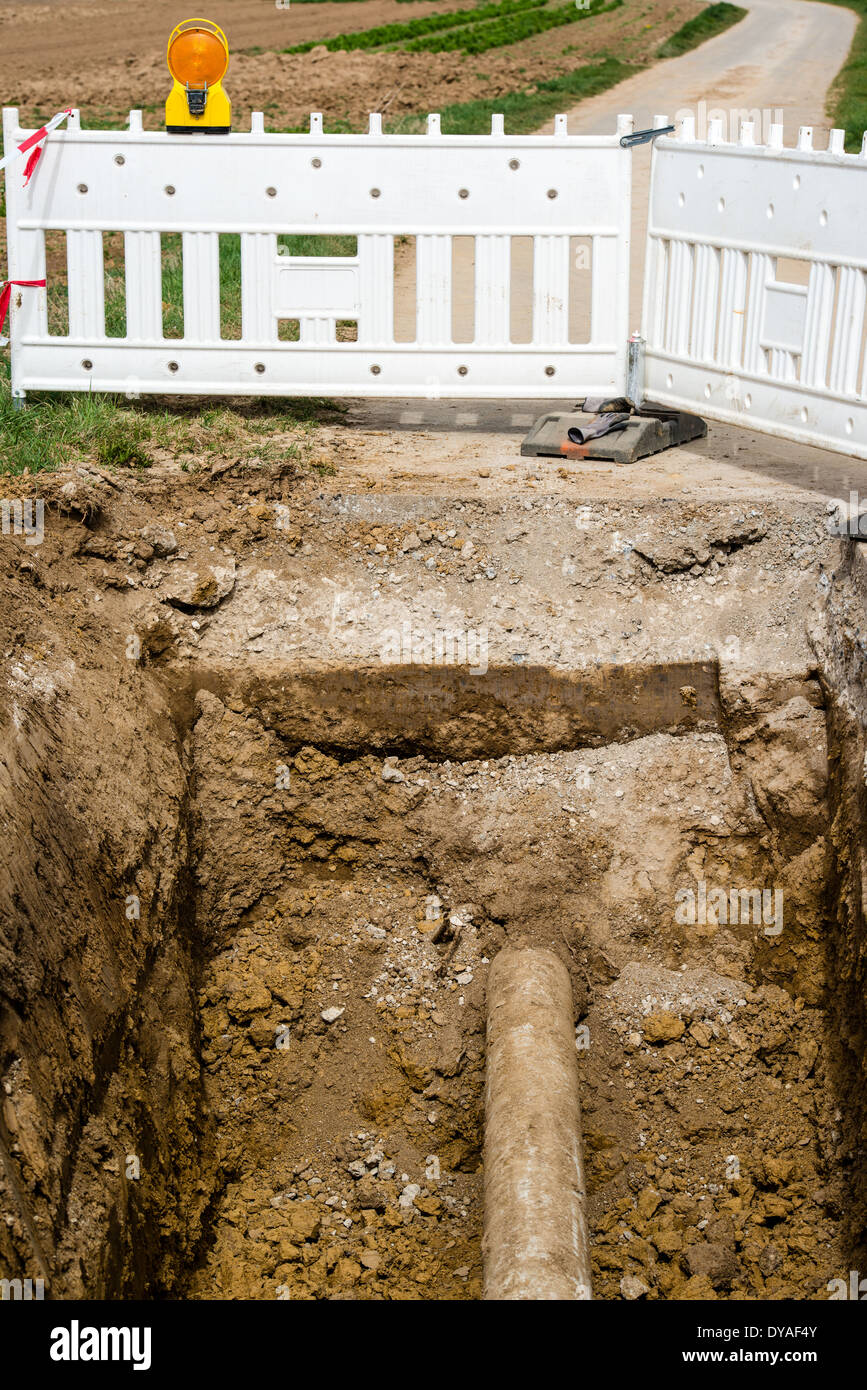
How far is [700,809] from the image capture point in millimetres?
6059

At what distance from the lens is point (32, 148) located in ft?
22.6

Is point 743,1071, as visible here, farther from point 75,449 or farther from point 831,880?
point 75,449

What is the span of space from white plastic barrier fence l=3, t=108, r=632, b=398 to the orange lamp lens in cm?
32

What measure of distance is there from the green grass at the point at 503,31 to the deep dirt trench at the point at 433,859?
2142 centimetres

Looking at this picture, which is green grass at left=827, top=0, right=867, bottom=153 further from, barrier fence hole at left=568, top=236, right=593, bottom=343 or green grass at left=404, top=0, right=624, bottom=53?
green grass at left=404, top=0, right=624, bottom=53

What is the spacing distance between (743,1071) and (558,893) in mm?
1035

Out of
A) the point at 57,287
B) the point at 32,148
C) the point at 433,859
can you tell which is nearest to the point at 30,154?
the point at 32,148

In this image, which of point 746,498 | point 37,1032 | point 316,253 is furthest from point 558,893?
point 316,253

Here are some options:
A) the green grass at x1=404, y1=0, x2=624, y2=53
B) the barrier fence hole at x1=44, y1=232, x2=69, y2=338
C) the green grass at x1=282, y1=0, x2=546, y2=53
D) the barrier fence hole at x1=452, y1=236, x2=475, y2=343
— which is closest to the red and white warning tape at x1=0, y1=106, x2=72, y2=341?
the barrier fence hole at x1=44, y1=232, x2=69, y2=338

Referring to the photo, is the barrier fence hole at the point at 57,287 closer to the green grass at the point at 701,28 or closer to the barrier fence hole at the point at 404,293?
the barrier fence hole at the point at 404,293

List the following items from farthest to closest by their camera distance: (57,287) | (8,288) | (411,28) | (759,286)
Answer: (411,28) < (57,287) < (8,288) < (759,286)

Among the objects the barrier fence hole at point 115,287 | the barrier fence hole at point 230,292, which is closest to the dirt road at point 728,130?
the barrier fence hole at point 230,292

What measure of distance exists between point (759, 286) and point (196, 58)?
299 cm

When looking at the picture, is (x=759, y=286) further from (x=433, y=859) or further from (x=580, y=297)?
(x=580, y=297)
